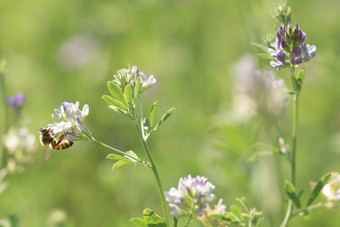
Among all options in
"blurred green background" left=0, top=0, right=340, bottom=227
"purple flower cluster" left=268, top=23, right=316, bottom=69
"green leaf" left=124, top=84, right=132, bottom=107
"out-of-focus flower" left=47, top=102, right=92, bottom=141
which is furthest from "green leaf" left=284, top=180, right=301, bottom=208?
"blurred green background" left=0, top=0, right=340, bottom=227

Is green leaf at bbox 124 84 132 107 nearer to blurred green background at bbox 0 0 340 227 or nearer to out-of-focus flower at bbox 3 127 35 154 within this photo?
out-of-focus flower at bbox 3 127 35 154

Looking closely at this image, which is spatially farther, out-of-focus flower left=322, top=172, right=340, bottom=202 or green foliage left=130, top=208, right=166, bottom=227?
out-of-focus flower left=322, top=172, right=340, bottom=202

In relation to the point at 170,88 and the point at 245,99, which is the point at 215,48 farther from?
the point at 245,99

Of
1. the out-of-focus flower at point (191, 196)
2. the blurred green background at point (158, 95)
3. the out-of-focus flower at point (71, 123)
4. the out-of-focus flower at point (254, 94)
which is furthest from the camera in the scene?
the blurred green background at point (158, 95)

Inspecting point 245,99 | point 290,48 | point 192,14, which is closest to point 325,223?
point 245,99

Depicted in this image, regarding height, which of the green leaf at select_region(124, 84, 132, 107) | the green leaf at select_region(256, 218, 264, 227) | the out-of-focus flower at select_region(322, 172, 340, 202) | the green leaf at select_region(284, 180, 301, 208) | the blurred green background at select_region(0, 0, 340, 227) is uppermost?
the blurred green background at select_region(0, 0, 340, 227)

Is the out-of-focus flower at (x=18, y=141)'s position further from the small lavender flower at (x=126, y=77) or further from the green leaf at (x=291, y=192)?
the green leaf at (x=291, y=192)

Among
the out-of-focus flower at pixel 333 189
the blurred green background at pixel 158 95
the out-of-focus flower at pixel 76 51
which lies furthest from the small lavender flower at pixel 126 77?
the out-of-focus flower at pixel 76 51
